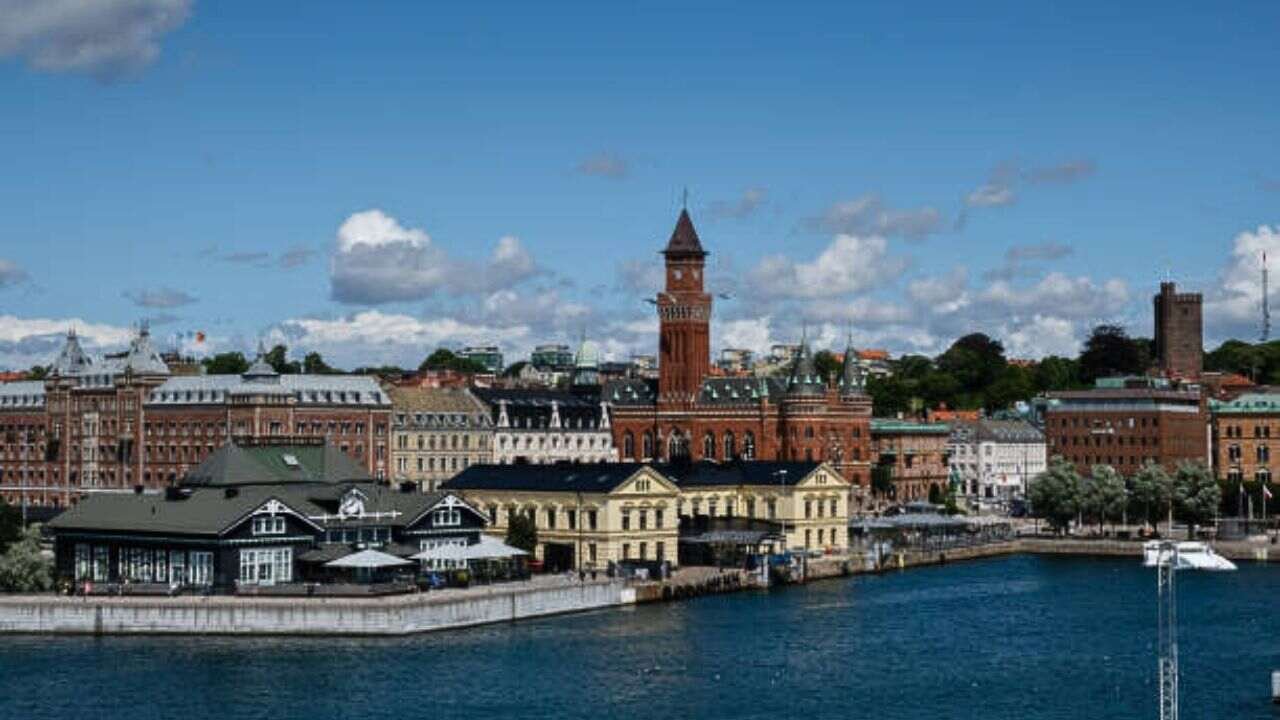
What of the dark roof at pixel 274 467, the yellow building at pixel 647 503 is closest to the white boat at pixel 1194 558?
the yellow building at pixel 647 503

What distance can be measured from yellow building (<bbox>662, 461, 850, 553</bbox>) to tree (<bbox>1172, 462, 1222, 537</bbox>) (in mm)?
26816

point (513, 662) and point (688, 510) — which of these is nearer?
point (513, 662)

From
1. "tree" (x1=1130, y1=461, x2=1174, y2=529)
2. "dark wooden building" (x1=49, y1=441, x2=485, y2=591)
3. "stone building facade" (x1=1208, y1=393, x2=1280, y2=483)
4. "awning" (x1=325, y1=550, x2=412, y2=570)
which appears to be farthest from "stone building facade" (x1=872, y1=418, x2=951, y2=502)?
"awning" (x1=325, y1=550, x2=412, y2=570)

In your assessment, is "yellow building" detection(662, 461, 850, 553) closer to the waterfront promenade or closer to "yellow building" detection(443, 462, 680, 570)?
"yellow building" detection(443, 462, 680, 570)

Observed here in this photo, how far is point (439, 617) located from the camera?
72.8 metres

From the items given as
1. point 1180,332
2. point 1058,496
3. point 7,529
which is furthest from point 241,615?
point 1180,332

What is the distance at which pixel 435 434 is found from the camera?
130 metres

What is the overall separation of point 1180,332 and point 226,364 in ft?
284

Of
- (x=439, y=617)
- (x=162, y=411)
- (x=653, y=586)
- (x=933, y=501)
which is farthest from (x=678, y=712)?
(x=933, y=501)

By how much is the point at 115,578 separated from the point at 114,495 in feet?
17.3

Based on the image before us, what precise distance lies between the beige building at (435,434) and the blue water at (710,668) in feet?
154

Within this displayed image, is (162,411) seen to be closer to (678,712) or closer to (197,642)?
(197,642)

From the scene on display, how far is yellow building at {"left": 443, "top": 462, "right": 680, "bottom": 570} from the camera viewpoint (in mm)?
90438

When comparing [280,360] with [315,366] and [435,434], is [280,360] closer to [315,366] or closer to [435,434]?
[315,366]
